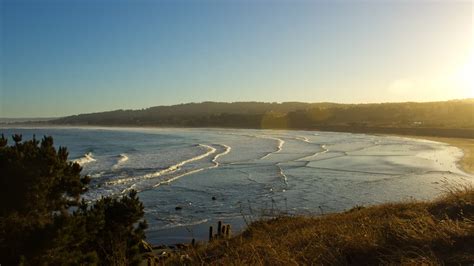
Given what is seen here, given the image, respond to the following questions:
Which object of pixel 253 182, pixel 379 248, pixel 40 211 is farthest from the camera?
pixel 253 182

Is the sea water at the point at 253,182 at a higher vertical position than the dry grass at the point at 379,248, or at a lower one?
lower

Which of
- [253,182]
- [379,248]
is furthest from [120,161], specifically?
[379,248]

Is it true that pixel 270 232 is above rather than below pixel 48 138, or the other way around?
below

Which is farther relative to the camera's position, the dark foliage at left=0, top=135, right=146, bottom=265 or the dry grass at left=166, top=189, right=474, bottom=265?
the dark foliage at left=0, top=135, right=146, bottom=265

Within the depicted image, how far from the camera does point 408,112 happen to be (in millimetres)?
113062

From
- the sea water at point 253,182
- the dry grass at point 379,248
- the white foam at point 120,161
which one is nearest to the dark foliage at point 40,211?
the dry grass at point 379,248

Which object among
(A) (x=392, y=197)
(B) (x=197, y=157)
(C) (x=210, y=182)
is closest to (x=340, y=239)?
(A) (x=392, y=197)

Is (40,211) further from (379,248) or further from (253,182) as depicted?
(253,182)

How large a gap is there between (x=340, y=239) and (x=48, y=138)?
14.8ft

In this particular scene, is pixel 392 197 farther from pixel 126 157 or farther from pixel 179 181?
pixel 126 157

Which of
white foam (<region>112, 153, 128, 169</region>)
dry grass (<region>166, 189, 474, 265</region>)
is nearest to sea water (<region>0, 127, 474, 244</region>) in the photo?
white foam (<region>112, 153, 128, 169</region>)

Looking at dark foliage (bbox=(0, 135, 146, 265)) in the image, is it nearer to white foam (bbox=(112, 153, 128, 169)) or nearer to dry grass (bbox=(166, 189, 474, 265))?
dry grass (bbox=(166, 189, 474, 265))

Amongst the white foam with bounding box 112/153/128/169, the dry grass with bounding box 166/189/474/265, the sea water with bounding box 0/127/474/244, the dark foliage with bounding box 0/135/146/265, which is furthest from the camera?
the white foam with bounding box 112/153/128/169

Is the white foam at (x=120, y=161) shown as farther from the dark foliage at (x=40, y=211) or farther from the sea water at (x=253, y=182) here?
the dark foliage at (x=40, y=211)
